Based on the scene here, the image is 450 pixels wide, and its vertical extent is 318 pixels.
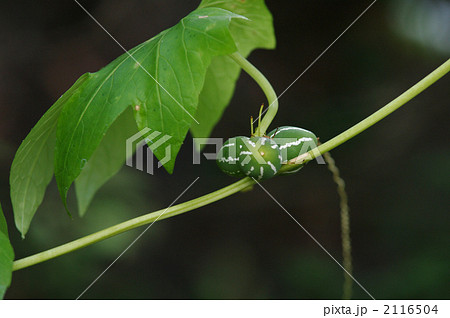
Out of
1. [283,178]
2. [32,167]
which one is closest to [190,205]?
[32,167]

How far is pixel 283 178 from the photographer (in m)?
1.30

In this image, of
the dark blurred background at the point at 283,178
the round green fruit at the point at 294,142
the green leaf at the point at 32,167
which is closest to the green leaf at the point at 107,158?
the green leaf at the point at 32,167

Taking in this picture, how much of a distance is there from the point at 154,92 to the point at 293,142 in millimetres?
117

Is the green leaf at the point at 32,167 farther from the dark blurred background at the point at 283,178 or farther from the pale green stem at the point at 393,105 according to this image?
the dark blurred background at the point at 283,178

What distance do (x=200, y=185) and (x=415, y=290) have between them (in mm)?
560

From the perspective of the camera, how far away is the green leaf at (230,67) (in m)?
0.56

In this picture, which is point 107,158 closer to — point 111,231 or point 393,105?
point 111,231

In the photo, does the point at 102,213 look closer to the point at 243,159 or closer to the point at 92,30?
the point at 92,30

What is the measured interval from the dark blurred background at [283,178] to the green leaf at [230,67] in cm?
66

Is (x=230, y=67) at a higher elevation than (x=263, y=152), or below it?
higher

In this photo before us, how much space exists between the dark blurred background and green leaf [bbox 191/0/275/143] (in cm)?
66

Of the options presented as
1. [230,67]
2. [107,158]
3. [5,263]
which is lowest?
[5,263]

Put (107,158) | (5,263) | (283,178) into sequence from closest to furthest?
(5,263) → (107,158) → (283,178)

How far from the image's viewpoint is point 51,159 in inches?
18.6
